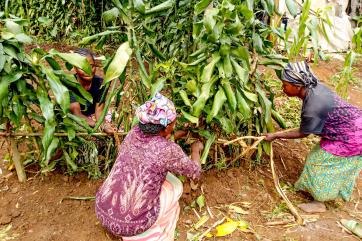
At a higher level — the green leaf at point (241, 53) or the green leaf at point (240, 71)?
the green leaf at point (241, 53)

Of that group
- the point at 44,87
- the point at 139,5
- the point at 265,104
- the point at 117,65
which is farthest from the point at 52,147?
the point at 265,104

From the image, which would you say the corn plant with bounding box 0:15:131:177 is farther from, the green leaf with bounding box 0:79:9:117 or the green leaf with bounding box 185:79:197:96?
the green leaf with bounding box 185:79:197:96

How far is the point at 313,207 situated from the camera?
8.82 ft

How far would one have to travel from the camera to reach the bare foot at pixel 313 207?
2674mm

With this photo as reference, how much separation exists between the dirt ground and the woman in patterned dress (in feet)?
0.71

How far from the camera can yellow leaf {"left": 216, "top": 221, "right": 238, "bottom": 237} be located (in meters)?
2.43

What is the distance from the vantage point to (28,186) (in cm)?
268

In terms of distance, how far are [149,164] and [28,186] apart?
1186 mm

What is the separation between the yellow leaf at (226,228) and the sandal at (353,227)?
747 mm

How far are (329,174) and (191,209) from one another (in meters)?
0.97

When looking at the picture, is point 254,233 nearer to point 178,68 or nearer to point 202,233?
point 202,233

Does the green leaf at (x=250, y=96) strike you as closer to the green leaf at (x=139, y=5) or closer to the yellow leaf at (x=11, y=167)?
the green leaf at (x=139, y=5)

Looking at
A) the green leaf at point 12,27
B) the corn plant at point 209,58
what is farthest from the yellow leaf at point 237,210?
the green leaf at point 12,27

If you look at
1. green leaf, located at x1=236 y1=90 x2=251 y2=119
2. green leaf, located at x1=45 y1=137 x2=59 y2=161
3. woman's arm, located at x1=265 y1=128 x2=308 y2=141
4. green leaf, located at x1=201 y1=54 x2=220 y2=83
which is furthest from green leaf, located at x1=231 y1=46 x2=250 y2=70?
green leaf, located at x1=45 y1=137 x2=59 y2=161
